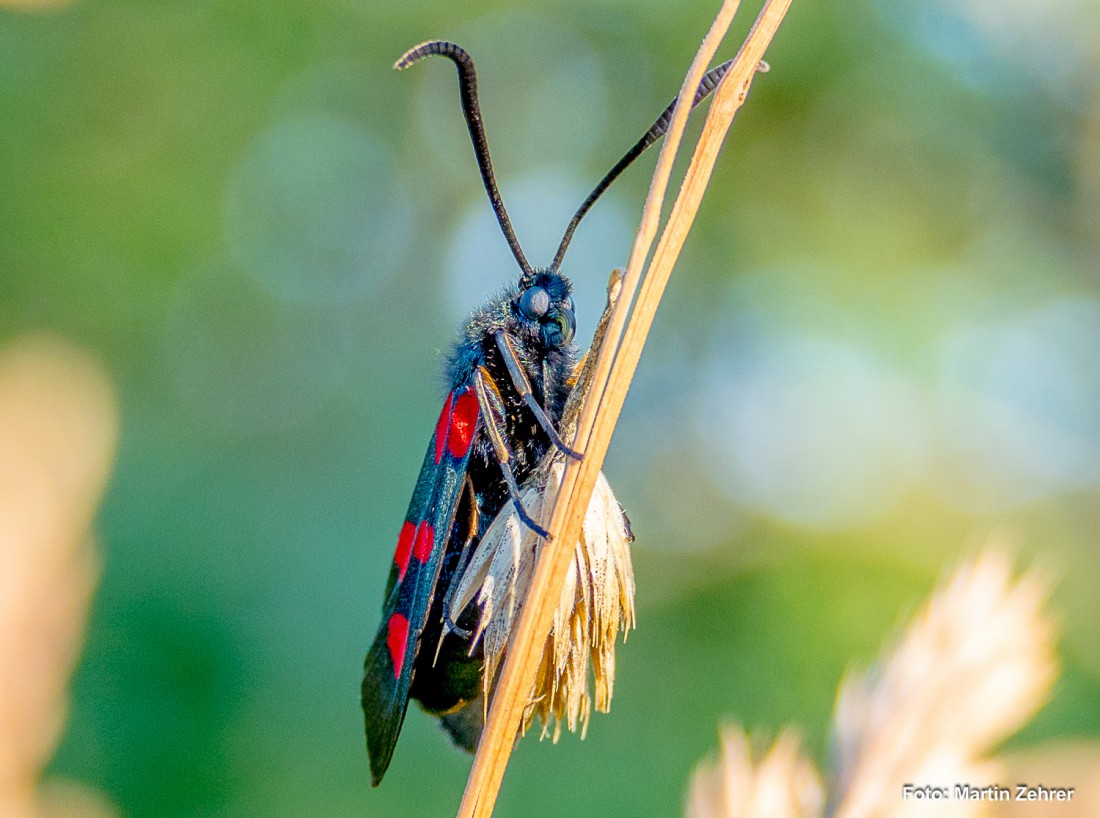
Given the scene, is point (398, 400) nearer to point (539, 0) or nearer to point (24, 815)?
point (539, 0)

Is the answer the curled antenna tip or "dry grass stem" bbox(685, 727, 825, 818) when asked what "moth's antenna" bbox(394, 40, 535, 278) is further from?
"dry grass stem" bbox(685, 727, 825, 818)

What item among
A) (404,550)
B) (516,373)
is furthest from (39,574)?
(516,373)

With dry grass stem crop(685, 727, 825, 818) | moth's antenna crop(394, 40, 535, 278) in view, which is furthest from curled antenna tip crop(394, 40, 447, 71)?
dry grass stem crop(685, 727, 825, 818)

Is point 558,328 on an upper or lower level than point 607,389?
upper

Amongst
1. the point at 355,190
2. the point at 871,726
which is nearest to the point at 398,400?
the point at 355,190

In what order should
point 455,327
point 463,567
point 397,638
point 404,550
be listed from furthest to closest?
point 455,327, point 404,550, point 397,638, point 463,567

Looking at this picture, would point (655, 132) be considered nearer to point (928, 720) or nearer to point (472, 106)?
point (472, 106)

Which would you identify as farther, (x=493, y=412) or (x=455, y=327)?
(x=455, y=327)

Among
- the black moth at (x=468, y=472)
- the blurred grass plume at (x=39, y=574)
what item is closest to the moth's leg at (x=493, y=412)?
the black moth at (x=468, y=472)
